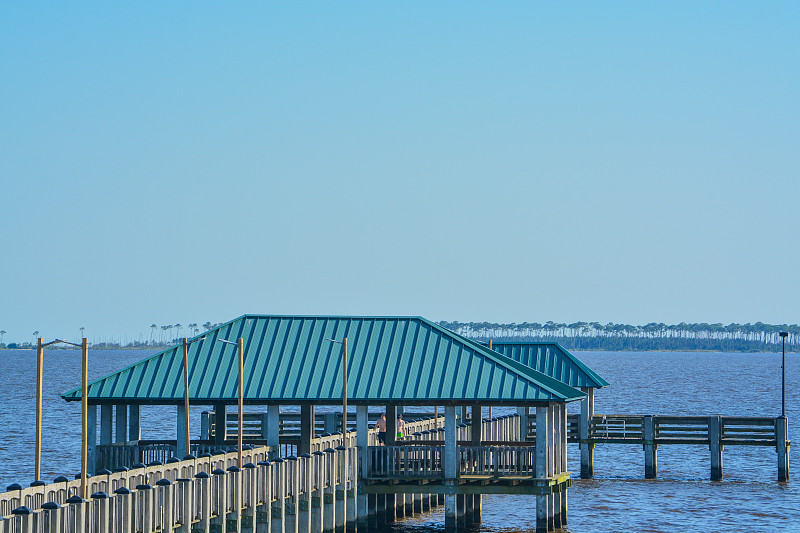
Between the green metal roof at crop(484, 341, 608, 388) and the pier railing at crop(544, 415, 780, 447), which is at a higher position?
the green metal roof at crop(484, 341, 608, 388)

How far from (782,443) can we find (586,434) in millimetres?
7752

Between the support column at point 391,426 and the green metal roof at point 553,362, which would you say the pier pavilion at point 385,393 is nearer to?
the support column at point 391,426

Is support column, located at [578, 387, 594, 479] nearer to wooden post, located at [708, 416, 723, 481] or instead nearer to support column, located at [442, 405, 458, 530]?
wooden post, located at [708, 416, 723, 481]

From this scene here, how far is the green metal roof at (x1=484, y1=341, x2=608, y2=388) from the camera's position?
46188 mm

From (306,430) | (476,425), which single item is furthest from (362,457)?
(476,425)

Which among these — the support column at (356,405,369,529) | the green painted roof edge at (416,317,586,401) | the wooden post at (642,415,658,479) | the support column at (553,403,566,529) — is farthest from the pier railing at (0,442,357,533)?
the wooden post at (642,415,658,479)

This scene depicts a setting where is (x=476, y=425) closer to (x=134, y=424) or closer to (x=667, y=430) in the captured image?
(x=134, y=424)

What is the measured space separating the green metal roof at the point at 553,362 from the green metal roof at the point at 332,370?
11827mm

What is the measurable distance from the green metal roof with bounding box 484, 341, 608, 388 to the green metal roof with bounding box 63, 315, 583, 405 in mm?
11827

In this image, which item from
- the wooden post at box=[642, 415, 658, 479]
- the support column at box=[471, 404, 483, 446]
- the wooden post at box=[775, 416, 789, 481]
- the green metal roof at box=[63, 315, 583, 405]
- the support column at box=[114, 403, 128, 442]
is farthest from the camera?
the wooden post at box=[642, 415, 658, 479]

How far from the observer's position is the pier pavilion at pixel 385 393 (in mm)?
32375

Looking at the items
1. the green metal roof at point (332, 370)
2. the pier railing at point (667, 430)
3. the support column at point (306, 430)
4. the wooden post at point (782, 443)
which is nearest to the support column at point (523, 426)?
the pier railing at point (667, 430)

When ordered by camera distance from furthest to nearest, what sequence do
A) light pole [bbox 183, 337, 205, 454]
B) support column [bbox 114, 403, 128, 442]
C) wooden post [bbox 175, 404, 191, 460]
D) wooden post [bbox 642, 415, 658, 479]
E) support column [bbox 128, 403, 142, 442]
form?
wooden post [bbox 642, 415, 658, 479] → support column [bbox 128, 403, 142, 442] → support column [bbox 114, 403, 128, 442] → wooden post [bbox 175, 404, 191, 460] → light pole [bbox 183, 337, 205, 454]

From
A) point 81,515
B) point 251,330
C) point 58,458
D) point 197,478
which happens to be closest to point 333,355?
point 251,330
